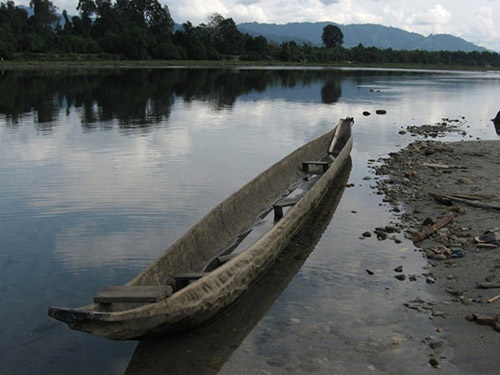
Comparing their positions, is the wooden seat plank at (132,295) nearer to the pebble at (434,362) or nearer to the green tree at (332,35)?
the pebble at (434,362)

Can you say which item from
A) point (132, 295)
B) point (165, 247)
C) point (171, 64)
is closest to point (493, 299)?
point (132, 295)

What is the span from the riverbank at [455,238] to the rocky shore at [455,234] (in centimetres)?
1

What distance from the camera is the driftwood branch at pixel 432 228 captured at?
10.9 meters

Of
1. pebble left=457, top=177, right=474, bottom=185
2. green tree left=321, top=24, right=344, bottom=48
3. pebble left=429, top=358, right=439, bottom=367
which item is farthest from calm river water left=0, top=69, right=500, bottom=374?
green tree left=321, top=24, right=344, bottom=48

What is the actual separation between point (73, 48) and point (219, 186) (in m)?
95.8

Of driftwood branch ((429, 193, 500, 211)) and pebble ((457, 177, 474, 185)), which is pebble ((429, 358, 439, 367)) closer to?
driftwood branch ((429, 193, 500, 211))

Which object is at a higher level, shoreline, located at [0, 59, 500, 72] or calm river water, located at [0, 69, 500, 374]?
shoreline, located at [0, 59, 500, 72]

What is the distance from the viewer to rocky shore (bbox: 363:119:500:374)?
707 cm

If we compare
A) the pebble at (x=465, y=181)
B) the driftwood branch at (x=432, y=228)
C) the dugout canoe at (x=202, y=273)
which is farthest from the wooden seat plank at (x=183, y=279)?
the pebble at (x=465, y=181)

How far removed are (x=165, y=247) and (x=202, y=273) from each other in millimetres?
2938

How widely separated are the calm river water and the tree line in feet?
242

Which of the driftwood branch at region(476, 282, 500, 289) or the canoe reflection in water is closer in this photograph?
the canoe reflection in water

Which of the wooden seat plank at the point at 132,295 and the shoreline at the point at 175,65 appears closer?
the wooden seat plank at the point at 132,295

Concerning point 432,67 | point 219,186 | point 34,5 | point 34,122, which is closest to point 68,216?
point 219,186
